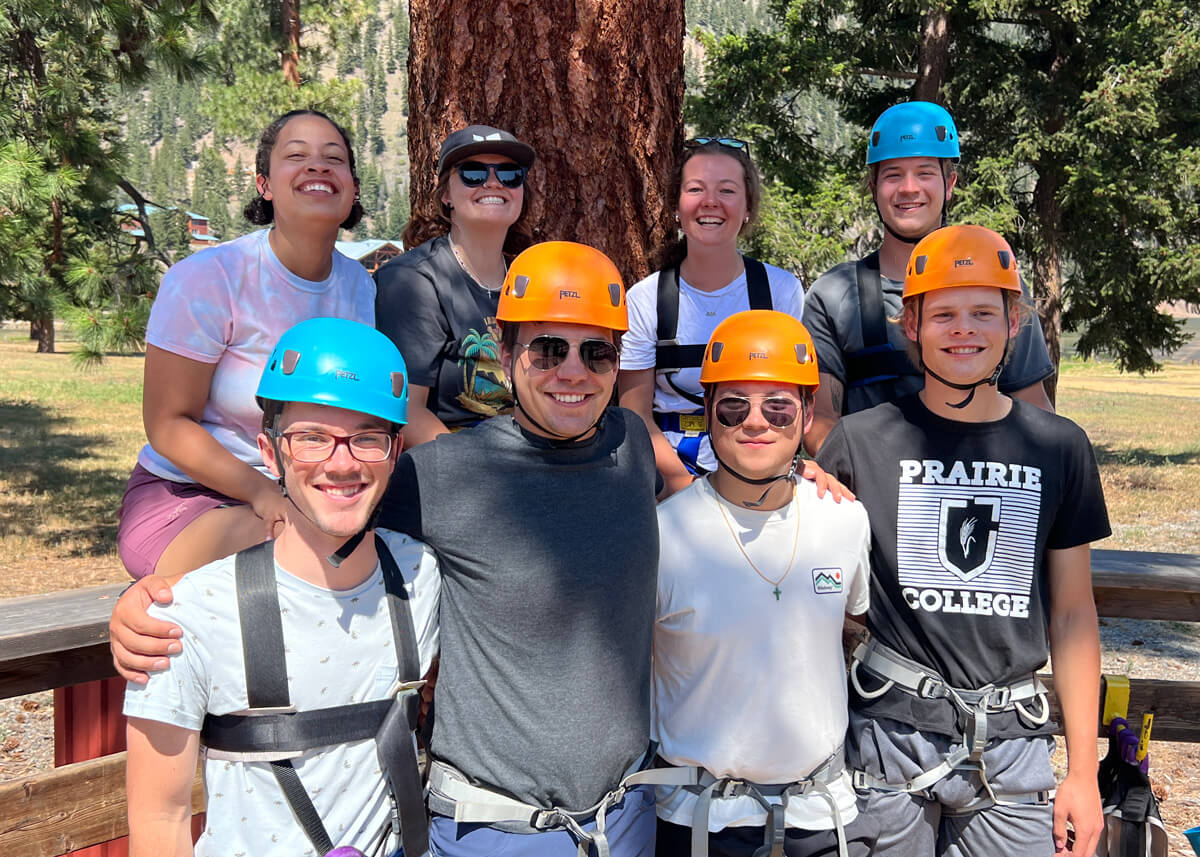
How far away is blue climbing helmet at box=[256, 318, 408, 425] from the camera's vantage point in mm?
2443

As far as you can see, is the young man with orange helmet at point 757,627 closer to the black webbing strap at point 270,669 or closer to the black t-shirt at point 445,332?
the black t-shirt at point 445,332

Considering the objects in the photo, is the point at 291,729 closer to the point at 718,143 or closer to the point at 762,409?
the point at 762,409

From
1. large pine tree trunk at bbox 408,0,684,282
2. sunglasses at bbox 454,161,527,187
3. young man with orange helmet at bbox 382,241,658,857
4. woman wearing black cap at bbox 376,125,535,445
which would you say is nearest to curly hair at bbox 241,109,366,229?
woman wearing black cap at bbox 376,125,535,445

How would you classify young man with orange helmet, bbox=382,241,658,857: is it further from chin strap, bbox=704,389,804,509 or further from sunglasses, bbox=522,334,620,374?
chin strap, bbox=704,389,804,509

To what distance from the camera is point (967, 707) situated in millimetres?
2883

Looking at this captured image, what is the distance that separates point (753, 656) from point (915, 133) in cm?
218

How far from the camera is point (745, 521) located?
9.68 ft

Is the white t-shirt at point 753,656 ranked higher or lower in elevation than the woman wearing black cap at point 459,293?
lower

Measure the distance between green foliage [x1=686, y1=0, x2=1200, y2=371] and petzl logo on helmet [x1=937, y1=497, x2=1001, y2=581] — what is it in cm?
1260

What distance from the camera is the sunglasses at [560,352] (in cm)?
279

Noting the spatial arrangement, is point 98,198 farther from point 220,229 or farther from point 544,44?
point 220,229

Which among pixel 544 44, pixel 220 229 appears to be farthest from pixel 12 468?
pixel 220 229

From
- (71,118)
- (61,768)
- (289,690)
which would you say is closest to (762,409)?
(289,690)

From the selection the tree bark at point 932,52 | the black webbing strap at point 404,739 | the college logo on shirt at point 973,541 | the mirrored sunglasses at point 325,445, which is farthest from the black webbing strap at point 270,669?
the tree bark at point 932,52
